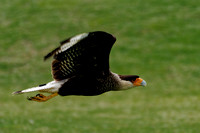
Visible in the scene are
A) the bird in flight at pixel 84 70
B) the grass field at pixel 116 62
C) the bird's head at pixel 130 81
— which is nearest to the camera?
the bird in flight at pixel 84 70

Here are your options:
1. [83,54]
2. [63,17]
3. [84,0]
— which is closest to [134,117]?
[83,54]

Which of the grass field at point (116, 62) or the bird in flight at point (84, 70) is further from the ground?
the bird in flight at point (84, 70)

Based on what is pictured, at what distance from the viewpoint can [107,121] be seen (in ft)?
43.3

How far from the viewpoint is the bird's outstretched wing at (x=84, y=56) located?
617 cm

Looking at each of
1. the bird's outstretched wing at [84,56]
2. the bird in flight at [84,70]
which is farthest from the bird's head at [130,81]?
the bird's outstretched wing at [84,56]

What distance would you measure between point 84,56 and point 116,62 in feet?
47.8

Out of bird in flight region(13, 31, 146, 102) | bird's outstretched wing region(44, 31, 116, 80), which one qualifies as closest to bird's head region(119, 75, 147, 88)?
bird in flight region(13, 31, 146, 102)

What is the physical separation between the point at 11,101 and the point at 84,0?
10.4 meters

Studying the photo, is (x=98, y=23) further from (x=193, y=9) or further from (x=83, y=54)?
(x=83, y=54)

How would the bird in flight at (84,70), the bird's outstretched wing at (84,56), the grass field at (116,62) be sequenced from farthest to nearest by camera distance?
the grass field at (116,62), the bird in flight at (84,70), the bird's outstretched wing at (84,56)

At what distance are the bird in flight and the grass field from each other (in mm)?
3742

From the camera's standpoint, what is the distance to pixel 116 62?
2108 cm

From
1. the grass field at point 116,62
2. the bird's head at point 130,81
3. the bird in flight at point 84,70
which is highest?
the bird in flight at point 84,70

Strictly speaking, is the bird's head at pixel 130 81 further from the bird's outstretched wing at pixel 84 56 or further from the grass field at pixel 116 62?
the grass field at pixel 116 62
